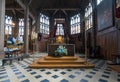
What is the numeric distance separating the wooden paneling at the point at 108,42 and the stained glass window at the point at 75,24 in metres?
8.68

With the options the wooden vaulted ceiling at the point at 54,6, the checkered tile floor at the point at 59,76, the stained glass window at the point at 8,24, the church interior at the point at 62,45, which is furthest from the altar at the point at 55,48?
the stained glass window at the point at 8,24

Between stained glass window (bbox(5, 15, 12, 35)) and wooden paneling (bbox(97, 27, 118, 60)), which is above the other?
stained glass window (bbox(5, 15, 12, 35))

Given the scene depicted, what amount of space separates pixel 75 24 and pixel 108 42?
11913 millimetres

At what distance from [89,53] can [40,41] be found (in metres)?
9.41

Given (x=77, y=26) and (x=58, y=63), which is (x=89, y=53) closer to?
(x=58, y=63)

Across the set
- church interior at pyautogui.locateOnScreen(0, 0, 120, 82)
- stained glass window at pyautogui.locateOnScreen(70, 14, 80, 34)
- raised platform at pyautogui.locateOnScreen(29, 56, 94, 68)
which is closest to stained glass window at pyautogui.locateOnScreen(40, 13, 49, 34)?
church interior at pyautogui.locateOnScreen(0, 0, 120, 82)

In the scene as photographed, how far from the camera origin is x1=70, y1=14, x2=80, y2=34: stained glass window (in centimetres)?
2125

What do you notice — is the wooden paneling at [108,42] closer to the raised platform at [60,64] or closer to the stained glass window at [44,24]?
the raised platform at [60,64]

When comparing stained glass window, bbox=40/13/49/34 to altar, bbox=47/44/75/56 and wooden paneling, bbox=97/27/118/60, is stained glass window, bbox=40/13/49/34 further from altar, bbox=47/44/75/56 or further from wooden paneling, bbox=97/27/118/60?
altar, bbox=47/44/75/56

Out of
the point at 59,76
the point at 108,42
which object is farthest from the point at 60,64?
the point at 108,42

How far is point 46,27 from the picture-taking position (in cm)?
2256

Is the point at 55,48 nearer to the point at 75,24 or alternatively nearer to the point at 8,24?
the point at 75,24

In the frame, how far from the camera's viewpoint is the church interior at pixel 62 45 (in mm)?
5742

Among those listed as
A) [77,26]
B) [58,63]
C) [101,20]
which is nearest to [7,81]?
[58,63]
